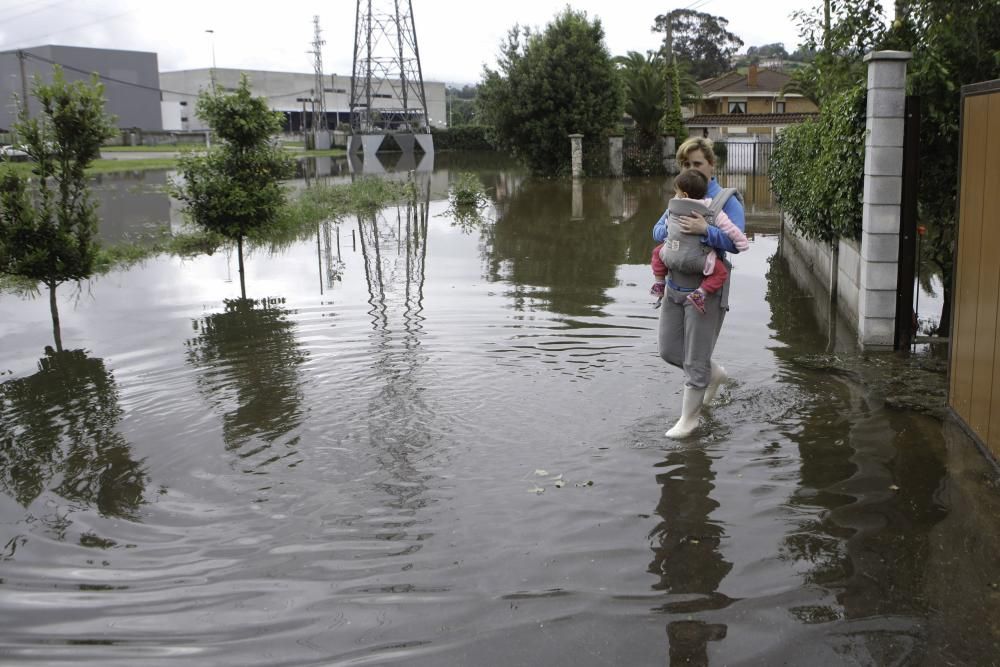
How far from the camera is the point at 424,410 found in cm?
649

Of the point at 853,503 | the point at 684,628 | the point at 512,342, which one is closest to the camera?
the point at 684,628

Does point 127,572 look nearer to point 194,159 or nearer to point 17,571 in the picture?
point 17,571

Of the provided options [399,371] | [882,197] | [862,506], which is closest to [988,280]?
[862,506]

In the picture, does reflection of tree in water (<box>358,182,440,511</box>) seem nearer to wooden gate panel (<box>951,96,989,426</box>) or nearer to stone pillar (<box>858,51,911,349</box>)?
wooden gate panel (<box>951,96,989,426</box>)

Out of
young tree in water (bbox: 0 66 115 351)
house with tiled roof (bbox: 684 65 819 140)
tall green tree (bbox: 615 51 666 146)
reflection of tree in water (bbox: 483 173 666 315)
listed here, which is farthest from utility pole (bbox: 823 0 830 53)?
house with tiled roof (bbox: 684 65 819 140)

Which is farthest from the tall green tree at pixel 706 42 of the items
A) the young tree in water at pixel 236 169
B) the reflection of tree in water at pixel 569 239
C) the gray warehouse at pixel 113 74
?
the young tree in water at pixel 236 169

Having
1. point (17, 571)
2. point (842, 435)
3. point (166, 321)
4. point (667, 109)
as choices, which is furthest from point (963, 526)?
point (667, 109)

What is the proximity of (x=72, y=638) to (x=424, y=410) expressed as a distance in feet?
10.3

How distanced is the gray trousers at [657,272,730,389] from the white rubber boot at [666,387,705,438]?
0.06 meters

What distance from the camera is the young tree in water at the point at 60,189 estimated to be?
9.73m

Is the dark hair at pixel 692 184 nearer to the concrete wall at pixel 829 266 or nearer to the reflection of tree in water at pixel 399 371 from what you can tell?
the reflection of tree in water at pixel 399 371

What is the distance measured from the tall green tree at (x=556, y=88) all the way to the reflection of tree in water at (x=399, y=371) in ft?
61.7

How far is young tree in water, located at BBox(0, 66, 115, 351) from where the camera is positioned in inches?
383

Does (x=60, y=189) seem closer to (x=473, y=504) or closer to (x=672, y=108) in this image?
(x=473, y=504)
